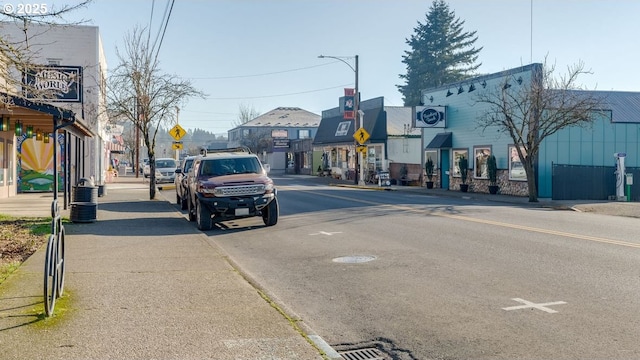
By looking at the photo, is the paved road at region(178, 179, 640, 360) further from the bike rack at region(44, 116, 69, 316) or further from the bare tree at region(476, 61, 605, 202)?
→ the bare tree at region(476, 61, 605, 202)

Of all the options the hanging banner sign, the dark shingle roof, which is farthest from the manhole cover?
the dark shingle roof

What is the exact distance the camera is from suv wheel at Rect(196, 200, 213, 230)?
1546 centimetres

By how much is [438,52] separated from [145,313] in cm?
7588

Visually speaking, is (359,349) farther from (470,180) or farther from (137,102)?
(470,180)

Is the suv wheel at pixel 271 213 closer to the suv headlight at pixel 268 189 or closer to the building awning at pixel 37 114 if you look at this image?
the suv headlight at pixel 268 189

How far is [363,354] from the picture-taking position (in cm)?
579

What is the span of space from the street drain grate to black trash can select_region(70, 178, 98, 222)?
457 inches

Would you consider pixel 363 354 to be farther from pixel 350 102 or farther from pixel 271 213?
pixel 350 102

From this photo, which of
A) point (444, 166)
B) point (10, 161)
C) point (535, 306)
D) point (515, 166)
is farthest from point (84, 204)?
point (444, 166)

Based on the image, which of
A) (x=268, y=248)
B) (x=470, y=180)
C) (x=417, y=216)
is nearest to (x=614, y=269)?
(x=268, y=248)

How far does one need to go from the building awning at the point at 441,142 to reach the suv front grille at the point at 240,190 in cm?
2282

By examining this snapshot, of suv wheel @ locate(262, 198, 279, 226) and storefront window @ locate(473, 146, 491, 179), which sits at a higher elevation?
storefront window @ locate(473, 146, 491, 179)

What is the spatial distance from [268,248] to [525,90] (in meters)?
20.0

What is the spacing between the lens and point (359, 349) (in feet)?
19.5
